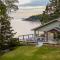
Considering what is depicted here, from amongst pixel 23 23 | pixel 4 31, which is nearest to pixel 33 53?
pixel 4 31

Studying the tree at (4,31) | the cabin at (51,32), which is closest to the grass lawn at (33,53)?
the tree at (4,31)

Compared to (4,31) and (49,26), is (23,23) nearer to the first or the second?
(49,26)

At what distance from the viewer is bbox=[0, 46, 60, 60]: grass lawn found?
27408 millimetres

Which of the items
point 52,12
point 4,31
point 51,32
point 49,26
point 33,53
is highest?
point 52,12

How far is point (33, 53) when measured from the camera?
29734 millimetres

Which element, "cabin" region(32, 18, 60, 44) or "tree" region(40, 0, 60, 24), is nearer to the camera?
"cabin" region(32, 18, 60, 44)

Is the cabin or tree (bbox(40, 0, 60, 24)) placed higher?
tree (bbox(40, 0, 60, 24))

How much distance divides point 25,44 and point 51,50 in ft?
17.2

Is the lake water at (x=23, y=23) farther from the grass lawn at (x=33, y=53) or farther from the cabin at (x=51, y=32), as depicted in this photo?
the grass lawn at (x=33, y=53)

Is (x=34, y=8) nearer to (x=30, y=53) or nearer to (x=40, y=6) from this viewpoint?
(x=40, y=6)

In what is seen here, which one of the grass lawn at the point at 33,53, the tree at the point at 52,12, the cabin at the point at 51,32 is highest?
the tree at the point at 52,12

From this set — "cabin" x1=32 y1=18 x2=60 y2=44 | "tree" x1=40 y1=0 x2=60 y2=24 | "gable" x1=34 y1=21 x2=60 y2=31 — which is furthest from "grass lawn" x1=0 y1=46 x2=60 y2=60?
"tree" x1=40 y1=0 x2=60 y2=24

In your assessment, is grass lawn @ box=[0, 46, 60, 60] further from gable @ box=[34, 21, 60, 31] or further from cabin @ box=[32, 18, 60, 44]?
gable @ box=[34, 21, 60, 31]

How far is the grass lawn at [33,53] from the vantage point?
27408 mm
